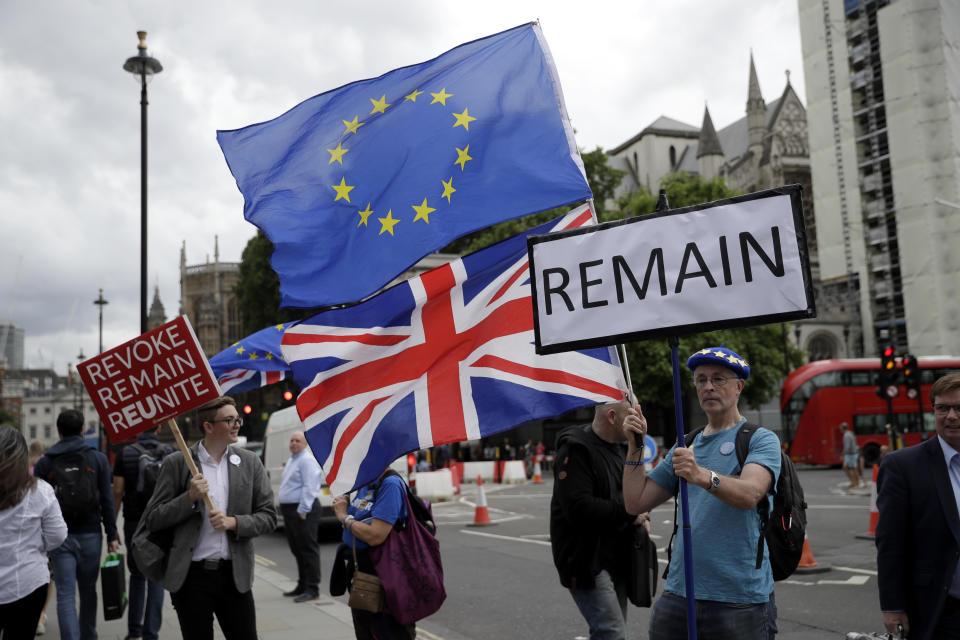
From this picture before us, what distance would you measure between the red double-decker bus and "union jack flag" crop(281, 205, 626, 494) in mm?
30812

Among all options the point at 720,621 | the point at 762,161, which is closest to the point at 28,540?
the point at 720,621

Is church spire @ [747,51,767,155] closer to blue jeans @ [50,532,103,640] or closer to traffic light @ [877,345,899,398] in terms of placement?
traffic light @ [877,345,899,398]

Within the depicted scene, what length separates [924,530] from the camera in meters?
3.43

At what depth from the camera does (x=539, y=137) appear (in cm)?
464

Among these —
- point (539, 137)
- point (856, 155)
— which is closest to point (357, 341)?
point (539, 137)

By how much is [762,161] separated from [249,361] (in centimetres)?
6994

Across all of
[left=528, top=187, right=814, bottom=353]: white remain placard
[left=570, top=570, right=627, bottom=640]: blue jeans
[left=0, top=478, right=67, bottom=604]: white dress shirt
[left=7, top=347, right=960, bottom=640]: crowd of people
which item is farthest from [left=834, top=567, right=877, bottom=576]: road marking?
[left=0, top=478, right=67, bottom=604]: white dress shirt

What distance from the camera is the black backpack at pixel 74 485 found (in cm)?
648

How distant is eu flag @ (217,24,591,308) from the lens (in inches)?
181

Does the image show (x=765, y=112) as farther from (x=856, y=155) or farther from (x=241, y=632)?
(x=241, y=632)

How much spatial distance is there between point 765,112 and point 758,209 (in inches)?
3232

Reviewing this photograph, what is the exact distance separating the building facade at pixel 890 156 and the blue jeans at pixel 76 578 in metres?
53.2

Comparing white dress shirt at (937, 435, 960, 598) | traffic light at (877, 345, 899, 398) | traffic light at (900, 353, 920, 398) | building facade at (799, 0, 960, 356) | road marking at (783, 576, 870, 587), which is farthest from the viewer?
building facade at (799, 0, 960, 356)

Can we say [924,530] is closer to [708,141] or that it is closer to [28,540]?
[28,540]
